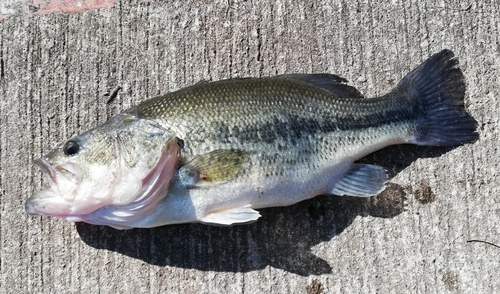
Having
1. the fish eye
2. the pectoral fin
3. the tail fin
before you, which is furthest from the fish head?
the tail fin

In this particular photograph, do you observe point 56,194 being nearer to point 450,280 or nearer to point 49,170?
point 49,170

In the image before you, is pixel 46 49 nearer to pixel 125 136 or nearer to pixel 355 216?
pixel 125 136

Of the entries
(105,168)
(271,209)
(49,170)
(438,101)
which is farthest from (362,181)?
(49,170)

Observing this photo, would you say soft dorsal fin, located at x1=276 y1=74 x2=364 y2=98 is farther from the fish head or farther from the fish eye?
the fish eye

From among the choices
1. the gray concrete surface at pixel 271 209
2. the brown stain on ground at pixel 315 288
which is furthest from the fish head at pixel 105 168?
the brown stain on ground at pixel 315 288

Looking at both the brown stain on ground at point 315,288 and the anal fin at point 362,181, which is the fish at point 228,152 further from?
the brown stain on ground at point 315,288
